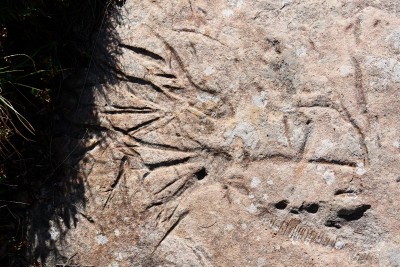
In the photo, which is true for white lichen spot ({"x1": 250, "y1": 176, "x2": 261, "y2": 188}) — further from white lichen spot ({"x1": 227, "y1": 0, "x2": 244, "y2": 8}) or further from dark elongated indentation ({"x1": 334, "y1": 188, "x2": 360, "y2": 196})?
white lichen spot ({"x1": 227, "y1": 0, "x2": 244, "y2": 8})

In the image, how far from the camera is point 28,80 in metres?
3.71

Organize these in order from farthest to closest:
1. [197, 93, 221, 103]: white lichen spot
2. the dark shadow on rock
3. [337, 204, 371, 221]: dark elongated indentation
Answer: the dark shadow on rock < [197, 93, 221, 103]: white lichen spot < [337, 204, 371, 221]: dark elongated indentation

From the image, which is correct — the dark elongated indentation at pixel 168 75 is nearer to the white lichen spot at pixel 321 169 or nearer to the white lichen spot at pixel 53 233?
the white lichen spot at pixel 321 169

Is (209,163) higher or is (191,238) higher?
(209,163)

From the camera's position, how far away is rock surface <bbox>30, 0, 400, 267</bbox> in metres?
3.30

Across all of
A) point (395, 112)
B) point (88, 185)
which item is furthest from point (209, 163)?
point (395, 112)

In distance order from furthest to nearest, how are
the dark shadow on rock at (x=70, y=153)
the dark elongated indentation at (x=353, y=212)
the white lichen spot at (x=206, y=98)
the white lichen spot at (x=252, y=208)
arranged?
the dark shadow on rock at (x=70, y=153)
the white lichen spot at (x=206, y=98)
the white lichen spot at (x=252, y=208)
the dark elongated indentation at (x=353, y=212)

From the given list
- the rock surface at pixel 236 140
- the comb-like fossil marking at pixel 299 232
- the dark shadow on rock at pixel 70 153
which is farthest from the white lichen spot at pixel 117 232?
the comb-like fossil marking at pixel 299 232

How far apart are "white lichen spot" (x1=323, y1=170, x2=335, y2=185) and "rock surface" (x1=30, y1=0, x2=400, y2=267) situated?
0.4 inches

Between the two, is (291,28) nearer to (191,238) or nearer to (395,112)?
(395,112)

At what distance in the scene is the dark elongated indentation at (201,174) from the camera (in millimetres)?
3471

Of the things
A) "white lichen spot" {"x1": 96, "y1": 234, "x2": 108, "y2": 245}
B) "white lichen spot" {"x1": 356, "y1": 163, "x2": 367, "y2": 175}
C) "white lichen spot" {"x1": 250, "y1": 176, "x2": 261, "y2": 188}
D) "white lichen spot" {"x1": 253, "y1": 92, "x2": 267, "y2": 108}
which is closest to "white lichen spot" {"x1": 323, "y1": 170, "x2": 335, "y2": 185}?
"white lichen spot" {"x1": 356, "y1": 163, "x2": 367, "y2": 175}

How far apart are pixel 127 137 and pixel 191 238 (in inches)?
27.5

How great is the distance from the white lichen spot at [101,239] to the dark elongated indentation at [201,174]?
65 centimetres
